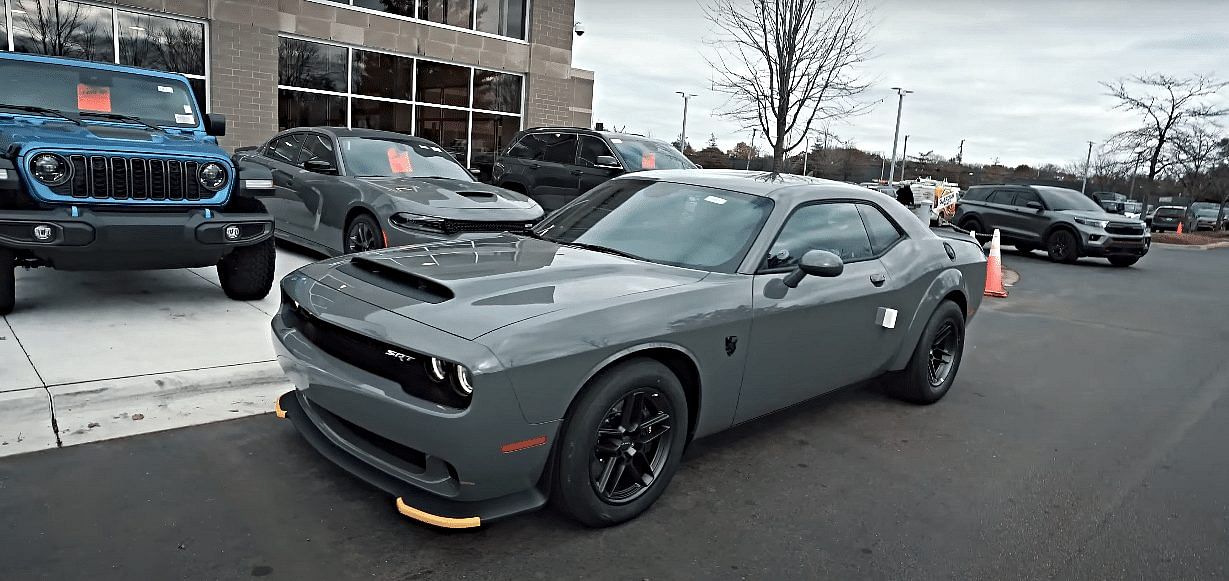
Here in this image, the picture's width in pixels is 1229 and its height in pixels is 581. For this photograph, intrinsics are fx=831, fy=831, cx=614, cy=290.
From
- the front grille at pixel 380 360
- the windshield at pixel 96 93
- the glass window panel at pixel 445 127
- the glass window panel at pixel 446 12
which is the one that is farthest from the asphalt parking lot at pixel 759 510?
the glass window panel at pixel 446 12

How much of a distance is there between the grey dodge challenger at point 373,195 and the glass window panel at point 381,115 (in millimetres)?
6537

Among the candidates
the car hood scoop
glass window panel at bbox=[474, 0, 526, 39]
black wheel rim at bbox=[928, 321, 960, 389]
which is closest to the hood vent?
the car hood scoop

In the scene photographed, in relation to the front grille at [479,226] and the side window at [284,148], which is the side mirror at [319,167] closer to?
the side window at [284,148]

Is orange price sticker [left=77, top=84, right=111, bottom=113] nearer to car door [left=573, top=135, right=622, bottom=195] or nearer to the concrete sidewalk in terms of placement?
the concrete sidewalk

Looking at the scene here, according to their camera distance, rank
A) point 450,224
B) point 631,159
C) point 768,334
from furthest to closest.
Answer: point 631,159 < point 450,224 < point 768,334

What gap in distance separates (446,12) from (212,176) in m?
12.1

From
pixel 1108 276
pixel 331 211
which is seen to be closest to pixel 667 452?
pixel 331 211

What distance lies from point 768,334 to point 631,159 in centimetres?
805

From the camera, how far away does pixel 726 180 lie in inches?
186

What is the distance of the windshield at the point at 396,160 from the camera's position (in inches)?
345

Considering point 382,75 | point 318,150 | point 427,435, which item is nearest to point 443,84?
point 382,75

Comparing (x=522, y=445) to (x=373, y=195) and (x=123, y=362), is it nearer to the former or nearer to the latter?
(x=123, y=362)

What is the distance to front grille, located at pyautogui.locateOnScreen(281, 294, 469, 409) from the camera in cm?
302

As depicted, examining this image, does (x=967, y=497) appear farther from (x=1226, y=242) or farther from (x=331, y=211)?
(x=1226, y=242)
